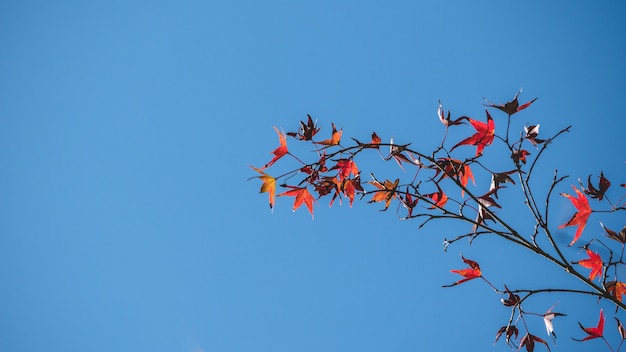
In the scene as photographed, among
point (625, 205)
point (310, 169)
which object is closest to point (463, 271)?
point (625, 205)

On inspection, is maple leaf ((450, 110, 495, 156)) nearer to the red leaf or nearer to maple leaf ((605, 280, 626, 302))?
the red leaf

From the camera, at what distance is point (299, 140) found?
1.59m

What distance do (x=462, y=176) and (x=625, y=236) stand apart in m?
0.57

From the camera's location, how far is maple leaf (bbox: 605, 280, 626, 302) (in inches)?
58.0

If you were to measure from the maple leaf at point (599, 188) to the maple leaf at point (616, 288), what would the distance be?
0.31 metres

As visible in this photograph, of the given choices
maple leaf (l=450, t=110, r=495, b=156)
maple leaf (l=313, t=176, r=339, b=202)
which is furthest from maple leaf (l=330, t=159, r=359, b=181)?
maple leaf (l=450, t=110, r=495, b=156)

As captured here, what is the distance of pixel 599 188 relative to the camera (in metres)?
1.48

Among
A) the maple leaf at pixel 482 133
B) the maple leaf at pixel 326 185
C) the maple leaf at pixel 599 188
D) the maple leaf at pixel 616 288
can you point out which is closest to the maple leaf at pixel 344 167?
the maple leaf at pixel 326 185

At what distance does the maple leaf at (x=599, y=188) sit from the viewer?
145 centimetres

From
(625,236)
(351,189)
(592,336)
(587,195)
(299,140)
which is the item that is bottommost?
(592,336)

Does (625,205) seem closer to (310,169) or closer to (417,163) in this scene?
(417,163)

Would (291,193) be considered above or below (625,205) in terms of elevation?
above

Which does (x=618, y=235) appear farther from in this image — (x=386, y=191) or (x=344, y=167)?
(x=344, y=167)

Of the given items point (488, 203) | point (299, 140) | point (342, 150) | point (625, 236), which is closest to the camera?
point (625, 236)
